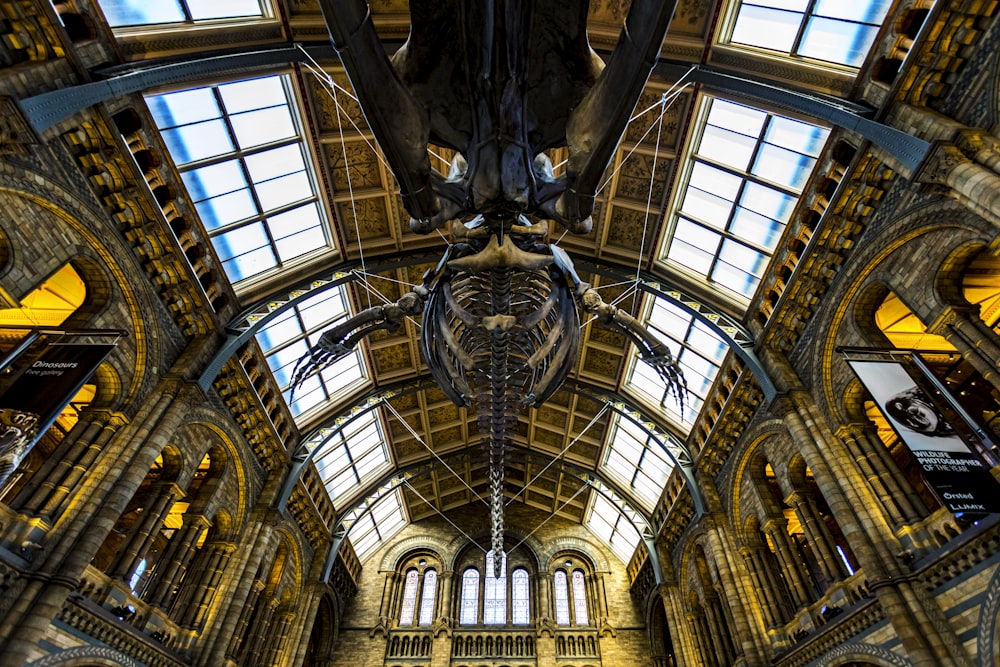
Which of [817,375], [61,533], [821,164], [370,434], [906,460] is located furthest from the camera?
[370,434]

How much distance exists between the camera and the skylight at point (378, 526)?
2173cm

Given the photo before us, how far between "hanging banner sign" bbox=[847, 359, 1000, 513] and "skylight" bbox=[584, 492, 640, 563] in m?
15.3

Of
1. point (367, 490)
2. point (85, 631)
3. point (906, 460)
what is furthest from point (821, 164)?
point (367, 490)

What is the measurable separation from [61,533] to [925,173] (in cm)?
1380

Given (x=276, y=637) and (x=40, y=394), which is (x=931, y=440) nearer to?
(x=40, y=394)

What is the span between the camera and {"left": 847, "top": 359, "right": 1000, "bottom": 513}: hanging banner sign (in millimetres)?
6250

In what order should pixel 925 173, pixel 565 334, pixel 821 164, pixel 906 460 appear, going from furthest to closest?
1. pixel 906 460
2. pixel 821 164
3. pixel 565 334
4. pixel 925 173

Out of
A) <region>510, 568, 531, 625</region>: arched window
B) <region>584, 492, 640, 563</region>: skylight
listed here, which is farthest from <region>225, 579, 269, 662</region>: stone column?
<region>584, 492, 640, 563</region>: skylight

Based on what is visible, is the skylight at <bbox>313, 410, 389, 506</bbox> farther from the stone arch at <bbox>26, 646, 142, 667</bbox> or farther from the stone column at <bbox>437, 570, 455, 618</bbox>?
the stone arch at <bbox>26, 646, 142, 667</bbox>

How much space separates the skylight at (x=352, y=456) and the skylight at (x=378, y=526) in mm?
1940

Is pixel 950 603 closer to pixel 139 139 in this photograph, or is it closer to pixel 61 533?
pixel 61 533

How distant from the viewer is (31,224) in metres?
7.41

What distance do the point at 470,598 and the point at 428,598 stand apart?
5.93 feet

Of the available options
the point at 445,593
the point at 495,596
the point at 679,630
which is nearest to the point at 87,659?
the point at 445,593
